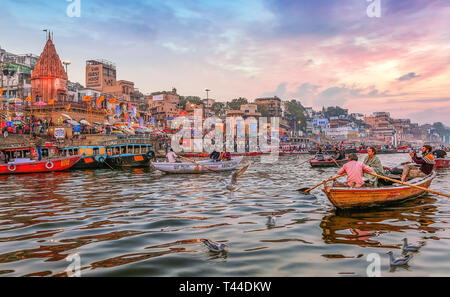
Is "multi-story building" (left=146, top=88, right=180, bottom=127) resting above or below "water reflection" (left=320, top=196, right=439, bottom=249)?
above

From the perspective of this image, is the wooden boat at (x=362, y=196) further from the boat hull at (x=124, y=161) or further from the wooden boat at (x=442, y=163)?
the wooden boat at (x=442, y=163)

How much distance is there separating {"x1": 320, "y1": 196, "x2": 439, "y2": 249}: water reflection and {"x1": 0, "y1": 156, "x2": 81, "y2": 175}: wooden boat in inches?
816

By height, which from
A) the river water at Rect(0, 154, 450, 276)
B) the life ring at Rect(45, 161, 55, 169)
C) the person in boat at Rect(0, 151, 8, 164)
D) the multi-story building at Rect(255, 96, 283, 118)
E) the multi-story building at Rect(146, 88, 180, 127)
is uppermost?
the multi-story building at Rect(255, 96, 283, 118)

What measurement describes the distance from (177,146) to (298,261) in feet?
162

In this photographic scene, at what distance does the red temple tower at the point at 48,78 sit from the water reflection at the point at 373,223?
4491 cm

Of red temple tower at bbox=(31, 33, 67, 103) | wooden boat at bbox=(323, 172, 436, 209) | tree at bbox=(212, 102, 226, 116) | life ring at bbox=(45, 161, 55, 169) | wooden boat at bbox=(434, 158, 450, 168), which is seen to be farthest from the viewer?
tree at bbox=(212, 102, 226, 116)

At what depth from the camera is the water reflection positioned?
6.45 metres

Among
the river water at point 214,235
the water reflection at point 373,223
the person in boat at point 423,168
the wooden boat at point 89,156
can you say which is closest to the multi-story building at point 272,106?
the wooden boat at point 89,156

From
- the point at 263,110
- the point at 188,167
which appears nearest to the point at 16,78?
the point at 188,167

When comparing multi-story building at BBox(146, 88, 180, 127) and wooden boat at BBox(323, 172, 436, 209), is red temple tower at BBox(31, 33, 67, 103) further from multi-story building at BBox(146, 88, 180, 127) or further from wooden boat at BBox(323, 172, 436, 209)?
wooden boat at BBox(323, 172, 436, 209)

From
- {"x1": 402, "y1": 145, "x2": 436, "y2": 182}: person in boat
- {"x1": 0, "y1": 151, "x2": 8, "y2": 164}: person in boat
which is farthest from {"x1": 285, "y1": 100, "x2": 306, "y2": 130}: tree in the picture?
{"x1": 402, "y1": 145, "x2": 436, "y2": 182}: person in boat

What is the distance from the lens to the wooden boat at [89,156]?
83.7 ft

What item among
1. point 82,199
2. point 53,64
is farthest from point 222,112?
point 82,199

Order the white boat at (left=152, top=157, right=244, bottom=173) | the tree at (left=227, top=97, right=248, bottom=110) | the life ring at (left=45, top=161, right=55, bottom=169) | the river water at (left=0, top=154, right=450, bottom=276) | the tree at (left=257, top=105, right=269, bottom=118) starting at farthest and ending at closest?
the tree at (left=257, top=105, right=269, bottom=118) < the tree at (left=227, top=97, right=248, bottom=110) < the life ring at (left=45, top=161, right=55, bottom=169) < the white boat at (left=152, top=157, right=244, bottom=173) < the river water at (left=0, top=154, right=450, bottom=276)
